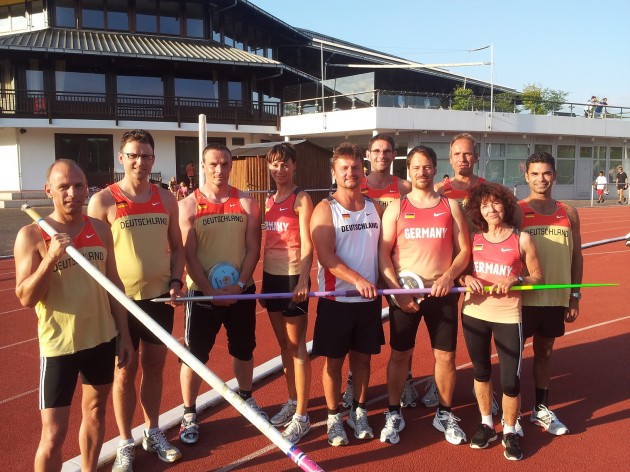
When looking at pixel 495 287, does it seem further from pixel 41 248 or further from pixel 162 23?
→ pixel 162 23

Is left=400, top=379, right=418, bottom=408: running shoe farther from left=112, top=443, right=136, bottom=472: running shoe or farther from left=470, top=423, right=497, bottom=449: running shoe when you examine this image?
left=112, top=443, right=136, bottom=472: running shoe

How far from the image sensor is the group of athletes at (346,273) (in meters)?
3.61

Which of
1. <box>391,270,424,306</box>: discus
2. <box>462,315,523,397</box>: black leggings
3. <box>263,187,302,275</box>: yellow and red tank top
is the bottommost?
<box>462,315,523,397</box>: black leggings

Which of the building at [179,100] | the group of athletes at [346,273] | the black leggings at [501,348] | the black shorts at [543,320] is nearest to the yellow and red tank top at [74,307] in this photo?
the group of athletes at [346,273]

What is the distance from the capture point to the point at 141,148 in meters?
3.59

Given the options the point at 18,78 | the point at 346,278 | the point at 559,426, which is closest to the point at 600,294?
the point at 559,426

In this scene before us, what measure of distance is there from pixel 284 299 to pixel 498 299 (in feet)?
4.98

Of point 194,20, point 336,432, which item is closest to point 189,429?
point 336,432

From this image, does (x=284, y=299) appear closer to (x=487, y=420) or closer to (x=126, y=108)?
(x=487, y=420)

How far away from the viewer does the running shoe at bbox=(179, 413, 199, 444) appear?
3.86 metres

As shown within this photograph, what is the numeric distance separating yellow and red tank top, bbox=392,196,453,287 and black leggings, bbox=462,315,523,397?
1.41 ft

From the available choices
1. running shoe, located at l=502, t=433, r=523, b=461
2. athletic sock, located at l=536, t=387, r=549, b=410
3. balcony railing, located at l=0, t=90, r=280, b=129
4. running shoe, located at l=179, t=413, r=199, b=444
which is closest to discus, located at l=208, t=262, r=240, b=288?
running shoe, located at l=179, t=413, r=199, b=444

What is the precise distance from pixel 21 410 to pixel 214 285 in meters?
2.15

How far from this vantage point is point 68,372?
293cm
